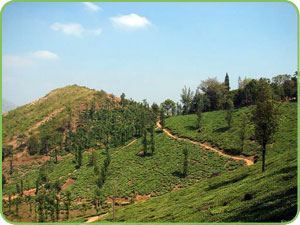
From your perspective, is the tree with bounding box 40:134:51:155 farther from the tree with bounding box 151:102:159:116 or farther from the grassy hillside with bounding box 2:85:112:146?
the tree with bounding box 151:102:159:116

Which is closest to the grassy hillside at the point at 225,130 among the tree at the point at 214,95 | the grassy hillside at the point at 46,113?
the tree at the point at 214,95

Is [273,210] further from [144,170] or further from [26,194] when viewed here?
[26,194]

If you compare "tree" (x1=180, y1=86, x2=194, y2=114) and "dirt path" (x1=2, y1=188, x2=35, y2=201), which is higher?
"tree" (x1=180, y1=86, x2=194, y2=114)

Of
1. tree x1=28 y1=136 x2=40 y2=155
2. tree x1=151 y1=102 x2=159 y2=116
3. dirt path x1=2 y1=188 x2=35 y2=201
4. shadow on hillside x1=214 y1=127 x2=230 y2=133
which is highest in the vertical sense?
tree x1=151 y1=102 x2=159 y2=116

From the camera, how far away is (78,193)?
197ft

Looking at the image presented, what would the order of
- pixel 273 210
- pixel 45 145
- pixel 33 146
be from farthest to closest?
pixel 45 145 → pixel 33 146 → pixel 273 210

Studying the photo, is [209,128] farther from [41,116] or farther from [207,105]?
[41,116]

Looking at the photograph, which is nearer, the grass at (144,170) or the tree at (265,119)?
the tree at (265,119)

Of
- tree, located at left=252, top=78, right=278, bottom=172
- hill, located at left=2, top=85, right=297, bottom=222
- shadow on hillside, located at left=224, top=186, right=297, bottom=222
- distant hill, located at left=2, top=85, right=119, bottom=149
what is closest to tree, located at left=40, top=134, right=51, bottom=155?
hill, located at left=2, top=85, right=297, bottom=222

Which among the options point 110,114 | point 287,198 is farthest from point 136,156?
point 287,198

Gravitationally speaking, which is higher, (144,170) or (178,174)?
(144,170)

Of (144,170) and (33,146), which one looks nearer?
(144,170)

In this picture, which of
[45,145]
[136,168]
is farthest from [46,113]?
[136,168]

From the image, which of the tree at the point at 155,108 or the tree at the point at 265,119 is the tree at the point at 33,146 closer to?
the tree at the point at 155,108
